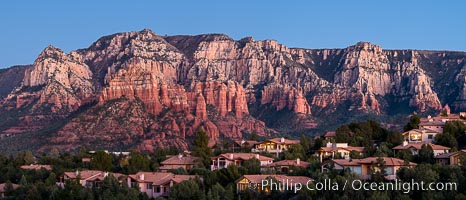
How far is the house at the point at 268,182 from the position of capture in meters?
70.9

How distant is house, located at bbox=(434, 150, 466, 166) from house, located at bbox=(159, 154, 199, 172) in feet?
75.5

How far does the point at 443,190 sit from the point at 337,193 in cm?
695

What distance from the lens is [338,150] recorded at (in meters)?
88.9

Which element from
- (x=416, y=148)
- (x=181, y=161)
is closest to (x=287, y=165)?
(x=416, y=148)

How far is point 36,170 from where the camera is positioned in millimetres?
91562

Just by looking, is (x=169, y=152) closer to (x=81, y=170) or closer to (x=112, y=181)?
(x=81, y=170)

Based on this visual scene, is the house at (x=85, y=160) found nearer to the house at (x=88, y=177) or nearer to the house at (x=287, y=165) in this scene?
the house at (x=88, y=177)

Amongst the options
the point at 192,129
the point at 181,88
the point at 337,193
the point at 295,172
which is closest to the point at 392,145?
the point at 295,172

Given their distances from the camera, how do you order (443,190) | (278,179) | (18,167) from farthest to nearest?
(18,167) → (278,179) → (443,190)

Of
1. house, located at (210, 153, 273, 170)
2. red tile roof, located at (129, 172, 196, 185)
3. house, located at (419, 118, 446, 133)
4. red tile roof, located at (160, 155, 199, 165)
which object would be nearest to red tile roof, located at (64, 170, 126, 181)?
red tile roof, located at (129, 172, 196, 185)

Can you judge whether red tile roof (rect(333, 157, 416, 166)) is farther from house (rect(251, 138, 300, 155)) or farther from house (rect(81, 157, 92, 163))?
house (rect(81, 157, 92, 163))

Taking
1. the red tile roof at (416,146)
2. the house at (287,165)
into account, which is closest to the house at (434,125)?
the red tile roof at (416,146)

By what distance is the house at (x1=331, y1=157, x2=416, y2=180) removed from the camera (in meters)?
74.6

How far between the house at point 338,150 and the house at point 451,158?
985 centimetres
